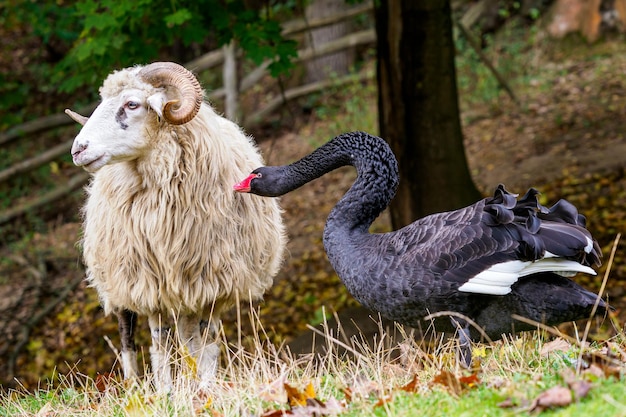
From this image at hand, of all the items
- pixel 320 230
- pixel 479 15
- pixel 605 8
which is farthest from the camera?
pixel 479 15

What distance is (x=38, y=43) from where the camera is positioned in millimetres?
17906

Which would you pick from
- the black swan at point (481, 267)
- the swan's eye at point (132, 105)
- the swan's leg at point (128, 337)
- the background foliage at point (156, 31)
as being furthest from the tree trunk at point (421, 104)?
the black swan at point (481, 267)

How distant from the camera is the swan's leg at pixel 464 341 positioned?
4137 mm

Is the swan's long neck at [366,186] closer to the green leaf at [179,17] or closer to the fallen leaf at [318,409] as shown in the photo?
the fallen leaf at [318,409]

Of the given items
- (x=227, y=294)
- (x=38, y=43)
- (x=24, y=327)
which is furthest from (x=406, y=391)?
(x=38, y=43)

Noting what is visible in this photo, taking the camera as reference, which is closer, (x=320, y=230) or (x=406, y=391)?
(x=406, y=391)

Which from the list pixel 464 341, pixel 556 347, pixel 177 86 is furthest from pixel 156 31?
pixel 556 347

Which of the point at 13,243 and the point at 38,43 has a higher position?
the point at 38,43

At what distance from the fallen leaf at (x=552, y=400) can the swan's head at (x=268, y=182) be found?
2356 mm

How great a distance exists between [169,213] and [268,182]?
38.7 inches

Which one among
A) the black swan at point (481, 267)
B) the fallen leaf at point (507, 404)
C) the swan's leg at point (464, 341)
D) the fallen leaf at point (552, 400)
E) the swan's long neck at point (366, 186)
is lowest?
the swan's leg at point (464, 341)

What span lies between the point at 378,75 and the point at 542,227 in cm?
424

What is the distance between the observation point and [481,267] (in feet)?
13.5

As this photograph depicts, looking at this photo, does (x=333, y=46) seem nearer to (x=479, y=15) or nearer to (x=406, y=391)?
(x=479, y=15)
